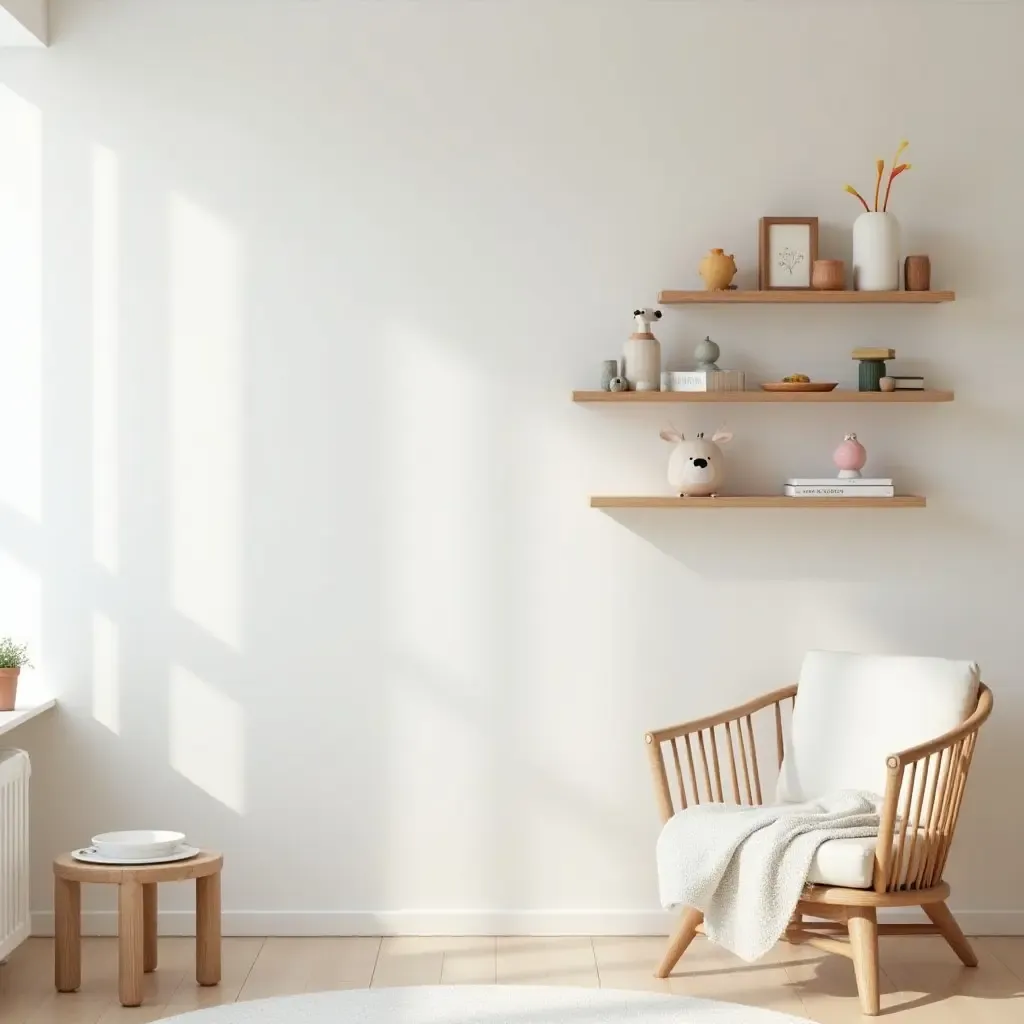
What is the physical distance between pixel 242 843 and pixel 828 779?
5.41ft

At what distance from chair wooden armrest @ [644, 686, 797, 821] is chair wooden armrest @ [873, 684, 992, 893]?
1.40ft

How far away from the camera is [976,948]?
383cm

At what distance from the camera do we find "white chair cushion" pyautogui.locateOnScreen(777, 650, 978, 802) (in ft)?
11.8

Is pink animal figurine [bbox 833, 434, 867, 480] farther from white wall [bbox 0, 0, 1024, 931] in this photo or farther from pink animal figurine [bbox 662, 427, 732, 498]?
pink animal figurine [bbox 662, 427, 732, 498]

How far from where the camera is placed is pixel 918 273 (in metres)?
3.87

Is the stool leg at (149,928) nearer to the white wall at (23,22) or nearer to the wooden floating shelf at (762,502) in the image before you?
the wooden floating shelf at (762,502)

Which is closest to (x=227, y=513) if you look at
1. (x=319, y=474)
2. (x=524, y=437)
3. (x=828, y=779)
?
(x=319, y=474)

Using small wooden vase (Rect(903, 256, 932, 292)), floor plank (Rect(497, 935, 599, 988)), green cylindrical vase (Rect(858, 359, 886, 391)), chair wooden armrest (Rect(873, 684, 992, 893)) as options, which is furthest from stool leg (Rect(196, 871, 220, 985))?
small wooden vase (Rect(903, 256, 932, 292))

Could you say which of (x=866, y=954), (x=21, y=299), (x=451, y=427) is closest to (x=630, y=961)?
(x=866, y=954)

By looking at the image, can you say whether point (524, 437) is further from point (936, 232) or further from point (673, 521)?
point (936, 232)

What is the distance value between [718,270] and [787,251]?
23 cm

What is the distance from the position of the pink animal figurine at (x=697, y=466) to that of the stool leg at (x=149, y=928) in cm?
176

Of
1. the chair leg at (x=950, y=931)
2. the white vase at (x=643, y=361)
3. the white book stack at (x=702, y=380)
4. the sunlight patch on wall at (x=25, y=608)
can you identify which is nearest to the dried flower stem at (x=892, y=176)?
the white book stack at (x=702, y=380)

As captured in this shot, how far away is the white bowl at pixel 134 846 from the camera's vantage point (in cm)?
335
